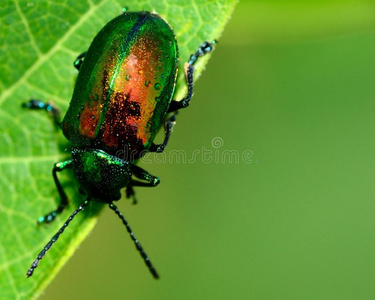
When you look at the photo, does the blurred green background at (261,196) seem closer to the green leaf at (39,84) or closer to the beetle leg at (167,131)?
the beetle leg at (167,131)

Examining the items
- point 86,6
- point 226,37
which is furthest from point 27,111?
point 226,37

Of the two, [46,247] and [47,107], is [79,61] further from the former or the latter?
[46,247]

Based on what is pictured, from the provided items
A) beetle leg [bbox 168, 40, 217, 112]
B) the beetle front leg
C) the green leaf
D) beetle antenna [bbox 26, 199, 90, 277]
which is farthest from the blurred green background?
beetle antenna [bbox 26, 199, 90, 277]

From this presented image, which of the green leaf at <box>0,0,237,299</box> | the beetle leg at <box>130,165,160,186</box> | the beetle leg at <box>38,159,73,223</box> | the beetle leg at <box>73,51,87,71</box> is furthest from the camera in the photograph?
the beetle leg at <box>130,165,160,186</box>

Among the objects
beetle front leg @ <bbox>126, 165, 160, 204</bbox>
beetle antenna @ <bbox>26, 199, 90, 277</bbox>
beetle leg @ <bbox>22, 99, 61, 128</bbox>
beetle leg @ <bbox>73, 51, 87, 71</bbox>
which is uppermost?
beetle leg @ <bbox>73, 51, 87, 71</bbox>

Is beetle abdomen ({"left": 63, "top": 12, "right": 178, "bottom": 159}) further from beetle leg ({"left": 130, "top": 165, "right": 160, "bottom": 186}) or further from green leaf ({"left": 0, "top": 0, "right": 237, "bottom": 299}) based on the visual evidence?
beetle leg ({"left": 130, "top": 165, "right": 160, "bottom": 186})

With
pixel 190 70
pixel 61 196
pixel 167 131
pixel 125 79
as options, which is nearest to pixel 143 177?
pixel 167 131

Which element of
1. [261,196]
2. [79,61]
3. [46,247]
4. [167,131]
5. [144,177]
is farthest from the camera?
[261,196]
